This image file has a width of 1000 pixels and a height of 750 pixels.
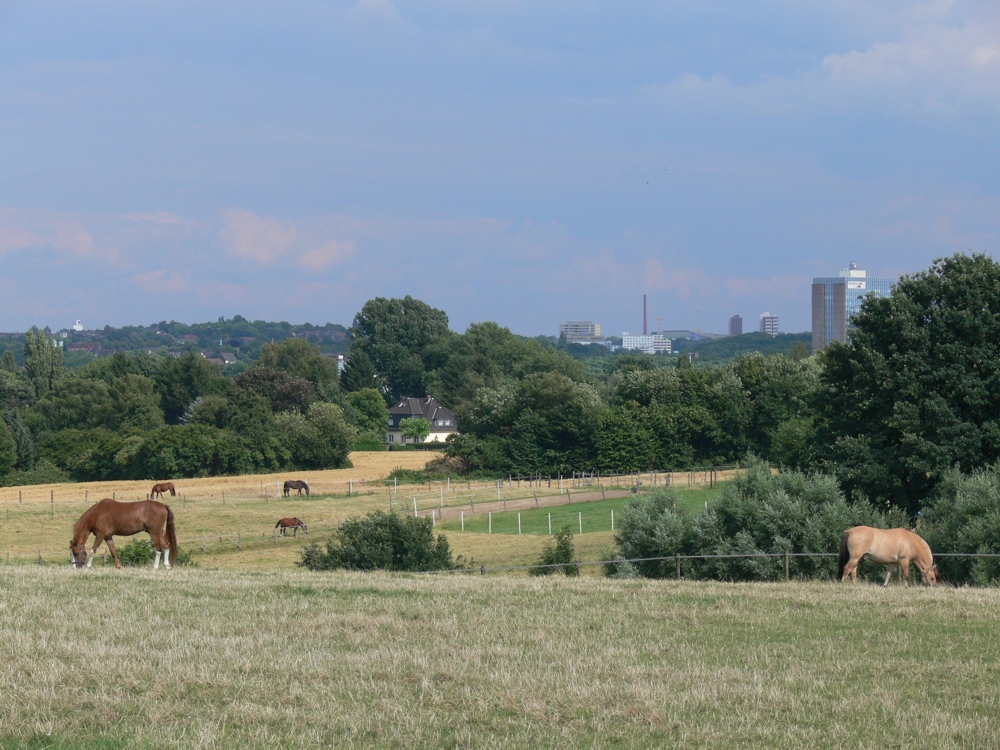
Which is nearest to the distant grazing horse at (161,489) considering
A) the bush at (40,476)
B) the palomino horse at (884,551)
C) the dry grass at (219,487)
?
the dry grass at (219,487)

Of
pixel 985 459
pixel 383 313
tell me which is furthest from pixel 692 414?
pixel 383 313

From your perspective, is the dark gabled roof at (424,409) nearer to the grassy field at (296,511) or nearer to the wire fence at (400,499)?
the grassy field at (296,511)

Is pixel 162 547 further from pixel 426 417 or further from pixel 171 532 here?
pixel 426 417

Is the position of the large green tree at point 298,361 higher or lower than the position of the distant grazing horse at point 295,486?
higher

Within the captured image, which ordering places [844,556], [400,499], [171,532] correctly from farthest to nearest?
[400,499] < [171,532] < [844,556]

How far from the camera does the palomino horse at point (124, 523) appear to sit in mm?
21266

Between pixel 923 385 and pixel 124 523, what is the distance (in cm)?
2521

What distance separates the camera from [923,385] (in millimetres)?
34281

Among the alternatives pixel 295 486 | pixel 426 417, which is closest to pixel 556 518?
pixel 295 486

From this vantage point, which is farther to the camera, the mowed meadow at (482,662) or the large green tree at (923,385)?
the large green tree at (923,385)

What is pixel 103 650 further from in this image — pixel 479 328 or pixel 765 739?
pixel 479 328

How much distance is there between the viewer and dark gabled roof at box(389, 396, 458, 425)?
443ft

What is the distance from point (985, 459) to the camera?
33125 mm

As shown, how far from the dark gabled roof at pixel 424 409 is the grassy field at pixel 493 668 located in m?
117
